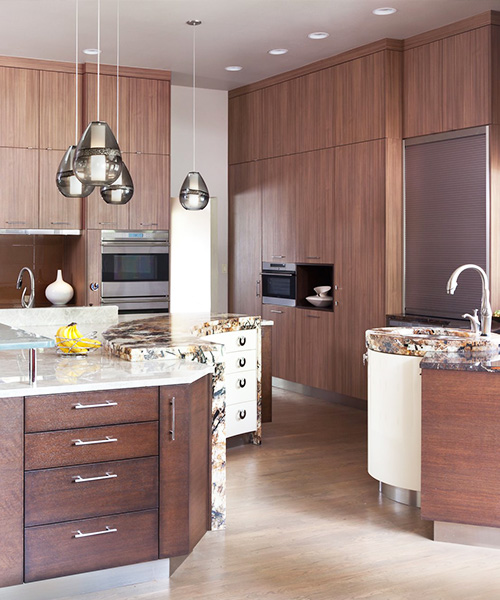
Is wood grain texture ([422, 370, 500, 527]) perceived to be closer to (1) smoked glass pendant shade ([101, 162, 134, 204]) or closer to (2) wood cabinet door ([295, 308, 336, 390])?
(1) smoked glass pendant shade ([101, 162, 134, 204])

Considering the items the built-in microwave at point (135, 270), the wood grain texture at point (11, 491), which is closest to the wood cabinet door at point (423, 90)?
the built-in microwave at point (135, 270)

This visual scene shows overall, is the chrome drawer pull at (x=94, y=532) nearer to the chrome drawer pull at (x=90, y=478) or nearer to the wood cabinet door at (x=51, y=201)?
the chrome drawer pull at (x=90, y=478)

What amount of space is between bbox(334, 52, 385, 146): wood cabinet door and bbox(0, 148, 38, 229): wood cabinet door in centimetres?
258

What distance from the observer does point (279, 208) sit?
7.14 m

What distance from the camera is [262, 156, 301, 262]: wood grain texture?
696 centimetres

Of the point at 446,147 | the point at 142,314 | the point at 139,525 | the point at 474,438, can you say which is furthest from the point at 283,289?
the point at 139,525

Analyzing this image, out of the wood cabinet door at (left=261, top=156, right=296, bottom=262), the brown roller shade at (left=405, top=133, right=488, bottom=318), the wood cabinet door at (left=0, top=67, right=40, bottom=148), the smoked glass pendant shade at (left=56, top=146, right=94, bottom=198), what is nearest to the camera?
the smoked glass pendant shade at (left=56, top=146, right=94, bottom=198)

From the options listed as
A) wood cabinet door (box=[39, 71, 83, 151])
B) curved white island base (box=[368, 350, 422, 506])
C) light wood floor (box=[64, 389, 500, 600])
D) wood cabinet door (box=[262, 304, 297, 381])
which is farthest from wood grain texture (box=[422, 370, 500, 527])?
wood cabinet door (box=[39, 71, 83, 151])

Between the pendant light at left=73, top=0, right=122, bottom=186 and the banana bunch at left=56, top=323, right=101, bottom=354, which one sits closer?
the pendant light at left=73, top=0, right=122, bottom=186

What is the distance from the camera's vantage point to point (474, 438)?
10.9 ft

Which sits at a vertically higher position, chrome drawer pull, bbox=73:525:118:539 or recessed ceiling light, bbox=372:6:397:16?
recessed ceiling light, bbox=372:6:397:16

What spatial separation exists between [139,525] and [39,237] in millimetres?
4427

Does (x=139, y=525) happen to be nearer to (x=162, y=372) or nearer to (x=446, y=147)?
(x=162, y=372)

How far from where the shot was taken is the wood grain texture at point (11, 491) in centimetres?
271
